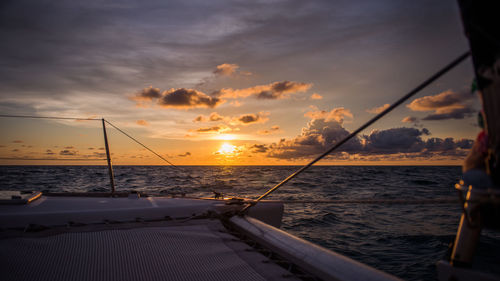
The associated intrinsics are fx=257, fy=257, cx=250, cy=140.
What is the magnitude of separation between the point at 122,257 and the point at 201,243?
0.59m

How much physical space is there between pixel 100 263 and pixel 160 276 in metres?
0.46

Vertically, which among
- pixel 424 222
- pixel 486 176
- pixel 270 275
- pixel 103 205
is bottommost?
pixel 424 222

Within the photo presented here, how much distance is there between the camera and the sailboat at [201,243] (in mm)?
960

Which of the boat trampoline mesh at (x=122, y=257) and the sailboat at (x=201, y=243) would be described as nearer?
the sailboat at (x=201, y=243)

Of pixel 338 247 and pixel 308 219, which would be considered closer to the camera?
pixel 338 247

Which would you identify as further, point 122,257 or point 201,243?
point 201,243

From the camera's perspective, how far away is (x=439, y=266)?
1.17 meters

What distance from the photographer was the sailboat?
0.96 metres

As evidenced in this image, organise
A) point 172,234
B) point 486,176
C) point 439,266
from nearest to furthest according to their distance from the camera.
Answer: point 486,176, point 439,266, point 172,234

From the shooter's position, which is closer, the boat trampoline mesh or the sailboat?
the sailboat

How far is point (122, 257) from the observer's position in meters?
1.80

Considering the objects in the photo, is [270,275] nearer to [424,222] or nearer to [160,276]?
[160,276]

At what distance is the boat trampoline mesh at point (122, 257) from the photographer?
5.14ft

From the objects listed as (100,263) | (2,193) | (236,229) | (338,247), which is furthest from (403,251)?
(2,193)
